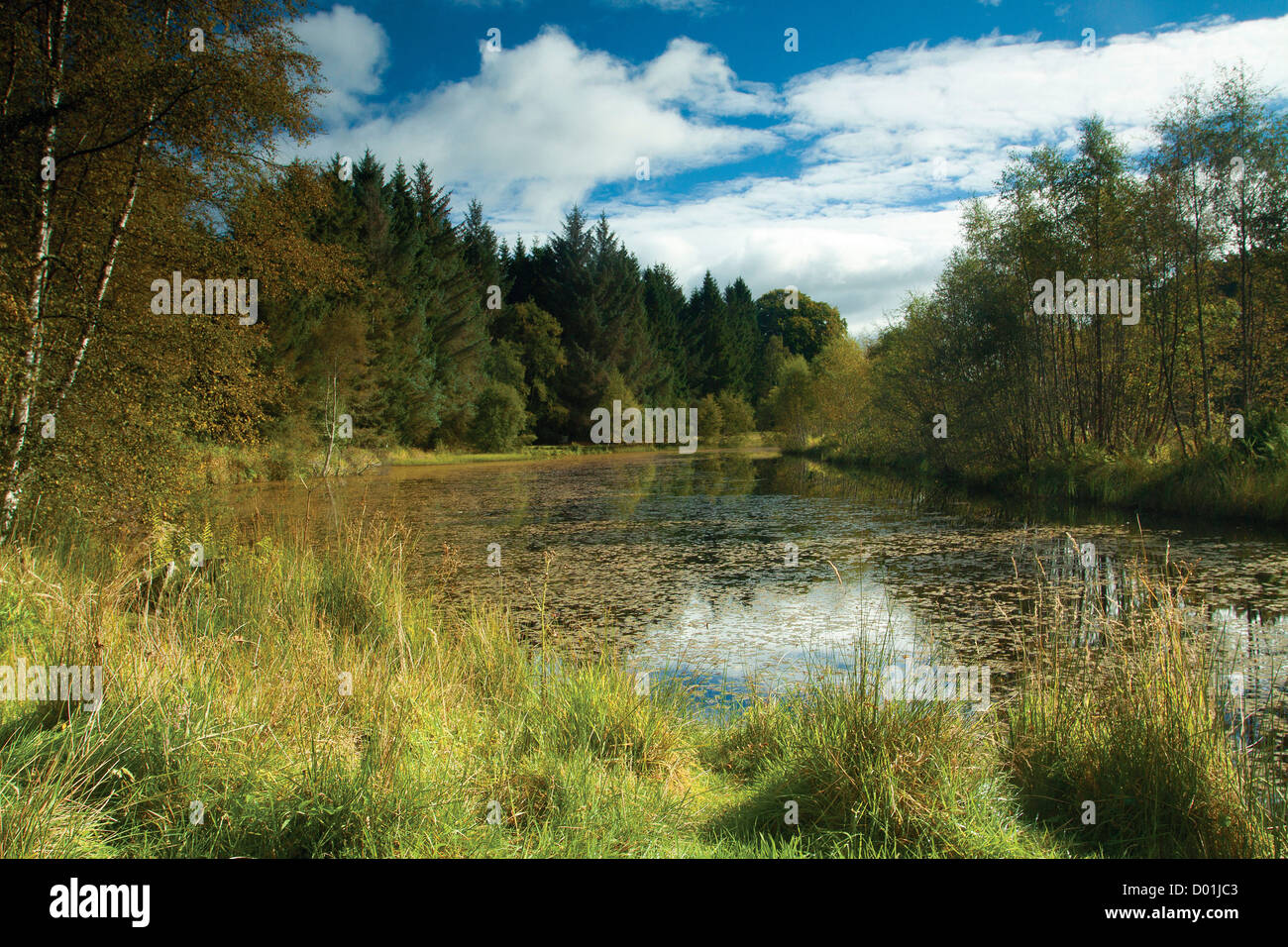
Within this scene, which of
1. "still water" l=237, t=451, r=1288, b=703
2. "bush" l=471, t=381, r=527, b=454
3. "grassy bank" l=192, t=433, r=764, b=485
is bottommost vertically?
"still water" l=237, t=451, r=1288, b=703

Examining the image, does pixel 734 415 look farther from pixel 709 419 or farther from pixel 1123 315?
pixel 1123 315

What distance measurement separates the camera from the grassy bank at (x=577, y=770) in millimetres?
2340

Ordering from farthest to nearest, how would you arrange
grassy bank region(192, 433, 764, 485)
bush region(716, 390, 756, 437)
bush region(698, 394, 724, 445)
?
bush region(716, 390, 756, 437) < bush region(698, 394, 724, 445) < grassy bank region(192, 433, 764, 485)

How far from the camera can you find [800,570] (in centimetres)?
884

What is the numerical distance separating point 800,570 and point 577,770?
6.41 meters

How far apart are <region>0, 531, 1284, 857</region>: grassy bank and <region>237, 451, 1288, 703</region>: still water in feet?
1.79

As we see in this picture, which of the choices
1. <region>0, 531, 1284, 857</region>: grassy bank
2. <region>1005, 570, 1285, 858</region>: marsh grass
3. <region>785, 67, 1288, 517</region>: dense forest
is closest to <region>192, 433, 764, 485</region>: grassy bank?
<region>0, 531, 1284, 857</region>: grassy bank

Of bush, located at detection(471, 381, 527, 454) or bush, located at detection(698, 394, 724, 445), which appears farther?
bush, located at detection(698, 394, 724, 445)

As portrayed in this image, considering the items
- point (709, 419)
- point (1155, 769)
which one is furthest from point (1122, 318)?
point (709, 419)

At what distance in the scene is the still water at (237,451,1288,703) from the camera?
5.52 meters

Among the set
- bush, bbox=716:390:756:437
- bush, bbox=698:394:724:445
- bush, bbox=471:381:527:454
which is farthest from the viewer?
bush, bbox=716:390:756:437

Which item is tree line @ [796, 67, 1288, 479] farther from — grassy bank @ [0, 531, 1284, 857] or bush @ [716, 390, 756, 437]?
bush @ [716, 390, 756, 437]

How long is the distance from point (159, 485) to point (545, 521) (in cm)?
770
